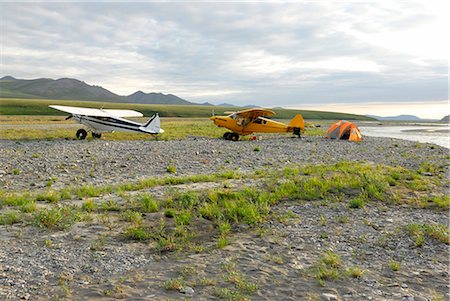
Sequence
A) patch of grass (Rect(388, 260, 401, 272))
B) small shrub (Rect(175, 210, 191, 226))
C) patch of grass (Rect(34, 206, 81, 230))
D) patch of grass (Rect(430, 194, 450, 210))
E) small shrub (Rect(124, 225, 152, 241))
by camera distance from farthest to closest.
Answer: patch of grass (Rect(430, 194, 450, 210))
small shrub (Rect(175, 210, 191, 226))
patch of grass (Rect(34, 206, 81, 230))
small shrub (Rect(124, 225, 152, 241))
patch of grass (Rect(388, 260, 401, 272))

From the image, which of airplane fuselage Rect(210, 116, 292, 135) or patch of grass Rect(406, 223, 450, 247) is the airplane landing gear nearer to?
airplane fuselage Rect(210, 116, 292, 135)

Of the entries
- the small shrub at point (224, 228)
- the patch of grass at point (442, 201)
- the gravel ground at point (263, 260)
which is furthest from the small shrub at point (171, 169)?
the patch of grass at point (442, 201)

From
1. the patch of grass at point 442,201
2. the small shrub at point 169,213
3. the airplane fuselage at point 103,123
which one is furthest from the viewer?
the airplane fuselage at point 103,123

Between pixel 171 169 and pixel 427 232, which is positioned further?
pixel 171 169

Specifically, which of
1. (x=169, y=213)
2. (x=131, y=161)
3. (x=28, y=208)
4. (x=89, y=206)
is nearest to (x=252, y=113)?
(x=131, y=161)

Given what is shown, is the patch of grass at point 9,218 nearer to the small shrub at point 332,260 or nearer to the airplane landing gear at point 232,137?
the small shrub at point 332,260

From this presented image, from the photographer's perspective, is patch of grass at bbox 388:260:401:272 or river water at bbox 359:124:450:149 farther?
river water at bbox 359:124:450:149

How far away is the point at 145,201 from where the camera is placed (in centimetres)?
898

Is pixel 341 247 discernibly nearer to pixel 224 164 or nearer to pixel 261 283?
pixel 261 283

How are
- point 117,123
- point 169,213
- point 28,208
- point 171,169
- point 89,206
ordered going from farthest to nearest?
point 117,123 < point 171,169 < point 89,206 < point 169,213 < point 28,208

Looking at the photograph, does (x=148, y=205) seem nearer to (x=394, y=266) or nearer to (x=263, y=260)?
(x=263, y=260)

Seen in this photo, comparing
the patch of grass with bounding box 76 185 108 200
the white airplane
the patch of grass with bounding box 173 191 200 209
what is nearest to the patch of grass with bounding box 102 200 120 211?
the patch of grass with bounding box 76 185 108 200

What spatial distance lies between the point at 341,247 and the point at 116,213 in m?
5.38

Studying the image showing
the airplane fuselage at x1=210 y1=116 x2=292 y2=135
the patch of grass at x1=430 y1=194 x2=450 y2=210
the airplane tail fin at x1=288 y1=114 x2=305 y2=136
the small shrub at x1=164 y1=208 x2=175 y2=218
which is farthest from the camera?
the airplane tail fin at x1=288 y1=114 x2=305 y2=136
